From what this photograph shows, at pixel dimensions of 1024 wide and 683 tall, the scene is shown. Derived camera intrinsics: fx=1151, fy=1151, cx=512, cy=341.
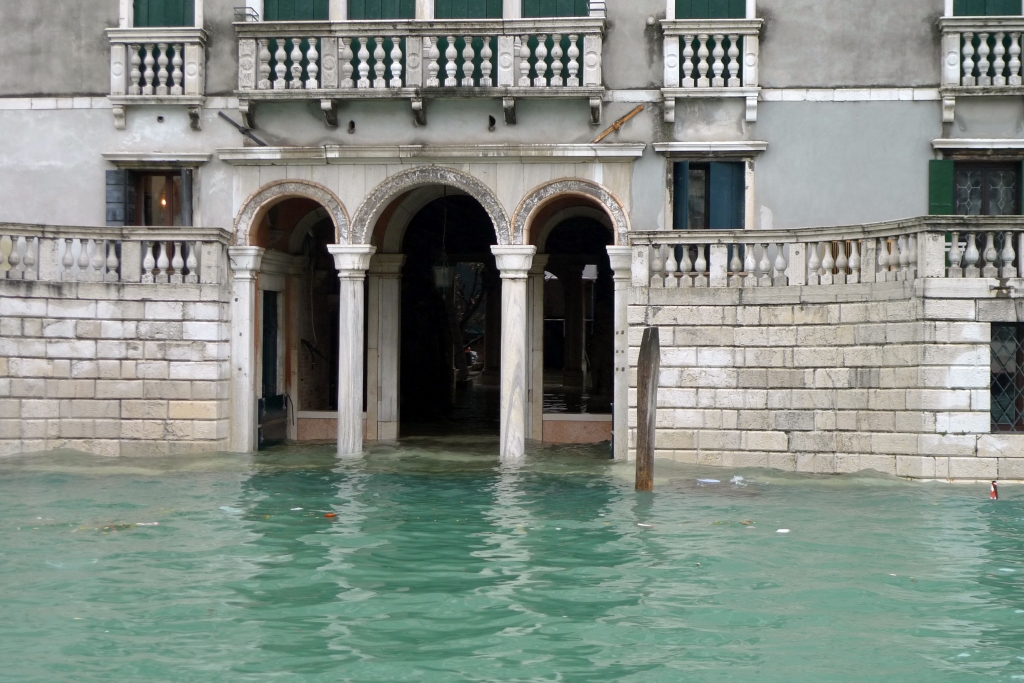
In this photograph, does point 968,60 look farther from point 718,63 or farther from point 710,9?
point 710,9

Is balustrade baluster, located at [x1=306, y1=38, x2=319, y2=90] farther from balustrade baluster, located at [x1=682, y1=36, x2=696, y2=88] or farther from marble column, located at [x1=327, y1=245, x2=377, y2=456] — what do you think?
balustrade baluster, located at [x1=682, y1=36, x2=696, y2=88]

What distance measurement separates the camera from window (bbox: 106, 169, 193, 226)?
51.0 feet

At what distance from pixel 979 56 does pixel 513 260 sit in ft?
21.1

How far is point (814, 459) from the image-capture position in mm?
13016

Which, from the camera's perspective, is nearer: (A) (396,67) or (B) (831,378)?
(B) (831,378)

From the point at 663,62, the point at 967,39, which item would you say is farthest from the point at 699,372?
the point at 967,39

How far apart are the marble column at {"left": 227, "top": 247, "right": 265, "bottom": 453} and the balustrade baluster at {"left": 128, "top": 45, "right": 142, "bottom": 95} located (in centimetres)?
251

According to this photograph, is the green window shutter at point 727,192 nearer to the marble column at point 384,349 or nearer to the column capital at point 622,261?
the column capital at point 622,261

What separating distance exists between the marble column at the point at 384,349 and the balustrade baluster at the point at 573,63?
3.97 m

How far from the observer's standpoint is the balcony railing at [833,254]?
39.4 feet

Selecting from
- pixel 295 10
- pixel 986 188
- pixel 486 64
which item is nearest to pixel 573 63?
pixel 486 64

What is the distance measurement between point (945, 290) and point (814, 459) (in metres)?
2.39

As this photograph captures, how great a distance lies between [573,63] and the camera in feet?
48.2

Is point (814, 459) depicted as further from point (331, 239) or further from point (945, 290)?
point (331, 239)
